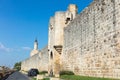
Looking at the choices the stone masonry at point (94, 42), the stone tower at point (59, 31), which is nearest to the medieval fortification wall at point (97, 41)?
the stone masonry at point (94, 42)

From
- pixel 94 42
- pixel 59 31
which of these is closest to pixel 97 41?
pixel 94 42

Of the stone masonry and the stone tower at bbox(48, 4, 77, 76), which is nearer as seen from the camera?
the stone masonry

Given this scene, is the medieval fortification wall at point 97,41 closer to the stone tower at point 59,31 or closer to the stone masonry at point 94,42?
the stone masonry at point 94,42

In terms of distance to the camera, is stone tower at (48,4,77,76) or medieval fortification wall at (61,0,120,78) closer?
medieval fortification wall at (61,0,120,78)

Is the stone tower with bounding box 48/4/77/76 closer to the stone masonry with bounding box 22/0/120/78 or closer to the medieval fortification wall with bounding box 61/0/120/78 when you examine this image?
the stone masonry with bounding box 22/0/120/78

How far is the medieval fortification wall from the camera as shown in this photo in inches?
500

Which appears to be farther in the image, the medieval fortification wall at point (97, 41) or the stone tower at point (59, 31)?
the stone tower at point (59, 31)

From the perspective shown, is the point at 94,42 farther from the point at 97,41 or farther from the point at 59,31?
the point at 59,31

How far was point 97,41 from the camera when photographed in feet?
50.3

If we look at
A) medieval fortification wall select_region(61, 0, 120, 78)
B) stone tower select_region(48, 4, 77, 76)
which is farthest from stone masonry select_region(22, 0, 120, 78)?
stone tower select_region(48, 4, 77, 76)

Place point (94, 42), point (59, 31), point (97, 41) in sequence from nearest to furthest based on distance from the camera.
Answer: point (97, 41)
point (94, 42)
point (59, 31)

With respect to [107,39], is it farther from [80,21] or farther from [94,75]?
[80,21]

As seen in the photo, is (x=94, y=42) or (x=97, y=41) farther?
(x=94, y=42)

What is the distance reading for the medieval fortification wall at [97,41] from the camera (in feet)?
41.7
